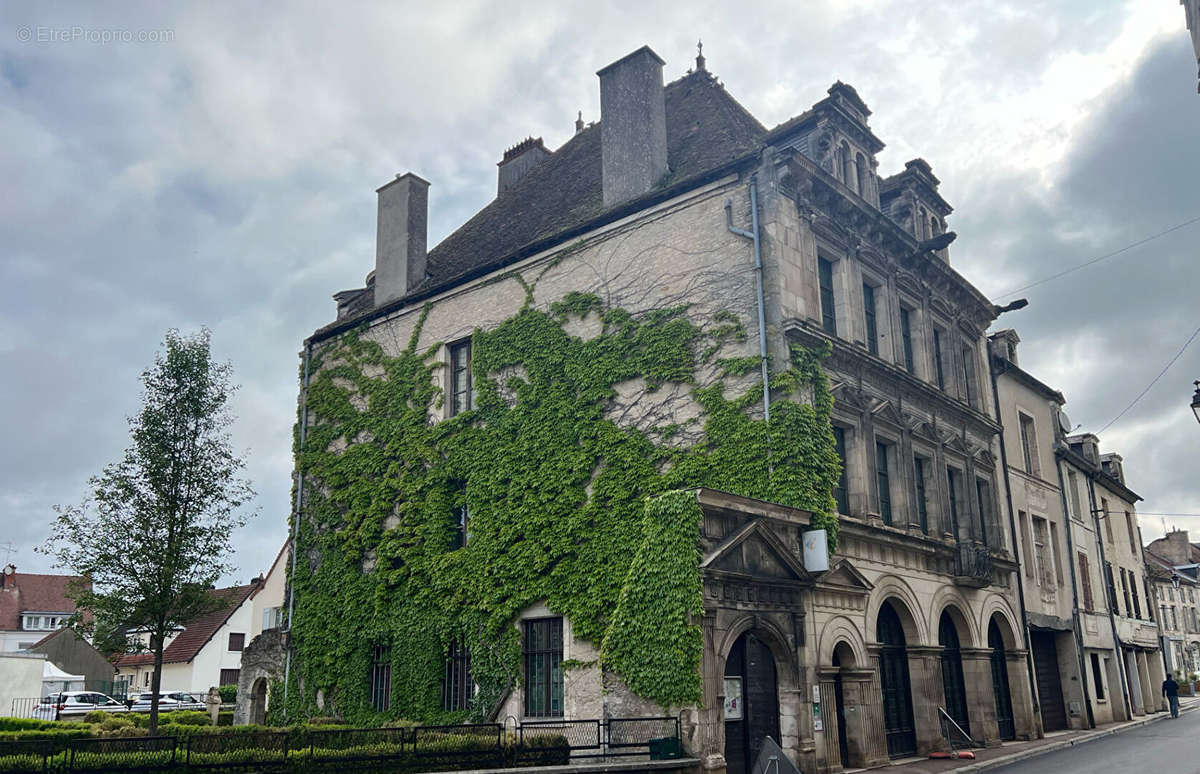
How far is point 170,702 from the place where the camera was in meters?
→ 43.1

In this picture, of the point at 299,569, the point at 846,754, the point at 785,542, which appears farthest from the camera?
the point at 299,569

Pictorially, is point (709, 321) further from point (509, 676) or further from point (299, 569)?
point (299, 569)

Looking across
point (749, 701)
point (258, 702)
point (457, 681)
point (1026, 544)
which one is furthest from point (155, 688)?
point (1026, 544)

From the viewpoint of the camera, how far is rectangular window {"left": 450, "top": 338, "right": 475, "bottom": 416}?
78.9 ft

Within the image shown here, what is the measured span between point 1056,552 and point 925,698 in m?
12.4

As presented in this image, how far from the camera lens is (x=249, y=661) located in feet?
87.4

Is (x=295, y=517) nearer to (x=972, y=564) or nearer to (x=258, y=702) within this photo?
(x=258, y=702)

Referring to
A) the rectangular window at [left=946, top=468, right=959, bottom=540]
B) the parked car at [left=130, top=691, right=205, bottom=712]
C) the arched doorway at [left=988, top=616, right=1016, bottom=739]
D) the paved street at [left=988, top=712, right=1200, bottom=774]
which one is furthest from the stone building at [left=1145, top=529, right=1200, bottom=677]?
the parked car at [left=130, top=691, right=205, bottom=712]

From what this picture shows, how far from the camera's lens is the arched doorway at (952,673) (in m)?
23.0

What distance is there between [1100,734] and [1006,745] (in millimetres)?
5338

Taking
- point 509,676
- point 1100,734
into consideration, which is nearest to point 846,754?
point 509,676

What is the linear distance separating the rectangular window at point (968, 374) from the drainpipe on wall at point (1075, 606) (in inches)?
291

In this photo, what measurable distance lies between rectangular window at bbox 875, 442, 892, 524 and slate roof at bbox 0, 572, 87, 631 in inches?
2839

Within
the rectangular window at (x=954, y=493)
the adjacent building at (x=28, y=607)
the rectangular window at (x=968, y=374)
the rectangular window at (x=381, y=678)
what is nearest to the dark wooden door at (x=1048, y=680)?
the rectangular window at (x=954, y=493)
